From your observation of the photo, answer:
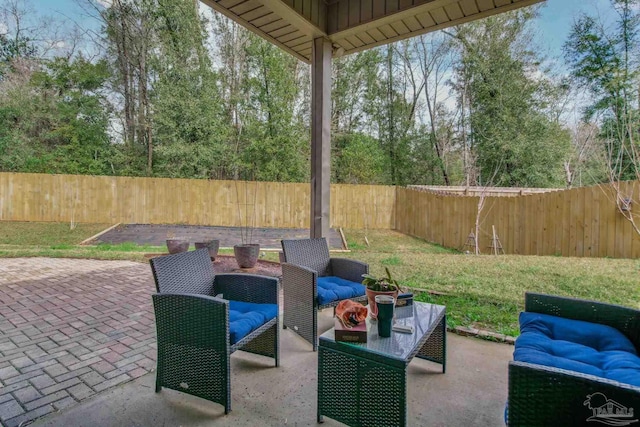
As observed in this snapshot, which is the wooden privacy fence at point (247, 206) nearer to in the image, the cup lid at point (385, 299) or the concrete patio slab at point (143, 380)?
the concrete patio slab at point (143, 380)

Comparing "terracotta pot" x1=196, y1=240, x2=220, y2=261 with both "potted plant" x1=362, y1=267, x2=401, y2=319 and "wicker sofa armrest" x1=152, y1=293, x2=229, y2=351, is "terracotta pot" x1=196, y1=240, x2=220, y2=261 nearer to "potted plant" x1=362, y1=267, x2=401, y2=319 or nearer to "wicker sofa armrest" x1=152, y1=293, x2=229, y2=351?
"wicker sofa armrest" x1=152, y1=293, x2=229, y2=351

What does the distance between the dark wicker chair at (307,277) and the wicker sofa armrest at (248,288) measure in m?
0.31

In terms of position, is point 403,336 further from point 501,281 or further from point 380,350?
point 501,281

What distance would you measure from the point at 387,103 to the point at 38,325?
1348 centimetres

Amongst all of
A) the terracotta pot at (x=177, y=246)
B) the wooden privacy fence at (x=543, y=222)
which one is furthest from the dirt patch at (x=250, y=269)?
the wooden privacy fence at (x=543, y=222)

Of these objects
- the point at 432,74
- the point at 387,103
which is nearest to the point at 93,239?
the point at 387,103

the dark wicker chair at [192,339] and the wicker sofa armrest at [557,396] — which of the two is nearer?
the wicker sofa armrest at [557,396]

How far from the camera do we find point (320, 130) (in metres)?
3.03

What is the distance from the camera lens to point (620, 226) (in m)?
4.97

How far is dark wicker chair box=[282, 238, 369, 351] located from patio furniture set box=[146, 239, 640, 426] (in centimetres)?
2

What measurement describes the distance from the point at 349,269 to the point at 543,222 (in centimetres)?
501

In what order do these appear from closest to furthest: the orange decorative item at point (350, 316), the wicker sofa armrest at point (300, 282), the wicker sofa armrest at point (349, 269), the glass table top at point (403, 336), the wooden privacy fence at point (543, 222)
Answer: the glass table top at point (403, 336) < the orange decorative item at point (350, 316) < the wicker sofa armrest at point (300, 282) < the wicker sofa armrest at point (349, 269) < the wooden privacy fence at point (543, 222)

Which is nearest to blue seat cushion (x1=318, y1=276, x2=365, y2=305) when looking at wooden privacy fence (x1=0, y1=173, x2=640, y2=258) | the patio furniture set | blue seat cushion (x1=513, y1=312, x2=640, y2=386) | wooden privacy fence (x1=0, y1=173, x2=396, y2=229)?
the patio furniture set

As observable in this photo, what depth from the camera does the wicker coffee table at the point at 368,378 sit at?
141cm
